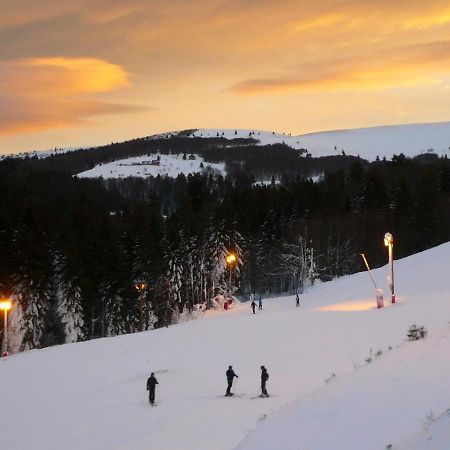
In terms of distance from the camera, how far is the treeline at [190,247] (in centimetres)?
5381

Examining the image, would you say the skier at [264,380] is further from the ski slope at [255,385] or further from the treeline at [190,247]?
the treeline at [190,247]

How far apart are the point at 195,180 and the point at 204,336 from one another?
59.2 m

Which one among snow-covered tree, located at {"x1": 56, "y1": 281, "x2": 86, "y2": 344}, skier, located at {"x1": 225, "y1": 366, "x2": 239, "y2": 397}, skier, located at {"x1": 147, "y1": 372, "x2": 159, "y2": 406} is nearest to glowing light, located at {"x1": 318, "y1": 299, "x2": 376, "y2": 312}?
skier, located at {"x1": 225, "y1": 366, "x2": 239, "y2": 397}

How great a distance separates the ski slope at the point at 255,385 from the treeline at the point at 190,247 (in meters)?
20.8

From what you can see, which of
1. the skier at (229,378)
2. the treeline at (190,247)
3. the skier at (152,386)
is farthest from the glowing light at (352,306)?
the skier at (152,386)

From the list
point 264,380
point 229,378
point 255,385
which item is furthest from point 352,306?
point 264,380

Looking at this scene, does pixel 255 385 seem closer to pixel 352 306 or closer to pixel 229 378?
pixel 229 378

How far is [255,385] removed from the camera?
21.7 m

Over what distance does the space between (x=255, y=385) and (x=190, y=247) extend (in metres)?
43.4

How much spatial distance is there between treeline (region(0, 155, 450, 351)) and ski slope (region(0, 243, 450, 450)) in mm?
20827

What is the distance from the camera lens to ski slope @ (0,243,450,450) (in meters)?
11.5

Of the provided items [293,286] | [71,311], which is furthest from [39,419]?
[293,286]

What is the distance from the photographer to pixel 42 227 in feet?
183

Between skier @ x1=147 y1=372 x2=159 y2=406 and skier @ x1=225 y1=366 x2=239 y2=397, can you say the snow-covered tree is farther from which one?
skier @ x1=225 y1=366 x2=239 y2=397
